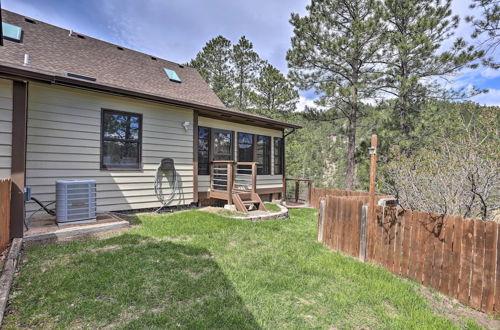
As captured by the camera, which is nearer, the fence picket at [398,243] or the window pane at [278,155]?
the fence picket at [398,243]

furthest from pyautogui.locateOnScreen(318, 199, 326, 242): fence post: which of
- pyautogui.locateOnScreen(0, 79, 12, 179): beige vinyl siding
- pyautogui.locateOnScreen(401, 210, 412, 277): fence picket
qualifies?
pyautogui.locateOnScreen(0, 79, 12, 179): beige vinyl siding

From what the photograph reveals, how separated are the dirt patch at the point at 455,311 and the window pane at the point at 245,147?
6780 mm

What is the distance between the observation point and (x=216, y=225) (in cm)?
547

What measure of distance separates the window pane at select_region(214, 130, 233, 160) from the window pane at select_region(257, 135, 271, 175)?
4.82ft

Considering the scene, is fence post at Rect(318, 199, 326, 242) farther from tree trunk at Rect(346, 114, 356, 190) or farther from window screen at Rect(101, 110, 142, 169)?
tree trunk at Rect(346, 114, 356, 190)

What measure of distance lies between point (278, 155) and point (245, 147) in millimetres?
1828

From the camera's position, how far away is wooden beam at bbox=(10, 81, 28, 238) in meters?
3.75

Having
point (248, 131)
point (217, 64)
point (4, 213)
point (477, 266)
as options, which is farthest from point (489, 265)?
point (217, 64)

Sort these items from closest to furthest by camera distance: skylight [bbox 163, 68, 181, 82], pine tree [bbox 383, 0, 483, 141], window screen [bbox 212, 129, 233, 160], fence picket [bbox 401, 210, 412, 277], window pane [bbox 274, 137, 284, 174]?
fence picket [bbox 401, 210, 412, 277]
window screen [bbox 212, 129, 233, 160]
skylight [bbox 163, 68, 181, 82]
window pane [bbox 274, 137, 284, 174]
pine tree [bbox 383, 0, 483, 141]

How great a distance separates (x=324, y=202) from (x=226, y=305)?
3.04 meters

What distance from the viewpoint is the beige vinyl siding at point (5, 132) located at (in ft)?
12.5

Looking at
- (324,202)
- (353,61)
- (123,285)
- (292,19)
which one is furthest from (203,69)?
(123,285)

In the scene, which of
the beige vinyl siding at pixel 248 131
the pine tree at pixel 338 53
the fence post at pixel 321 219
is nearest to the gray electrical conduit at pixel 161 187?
the beige vinyl siding at pixel 248 131

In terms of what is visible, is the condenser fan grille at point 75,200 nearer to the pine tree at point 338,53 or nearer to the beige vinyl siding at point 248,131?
the beige vinyl siding at point 248,131
